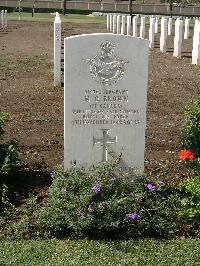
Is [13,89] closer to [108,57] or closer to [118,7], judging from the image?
[108,57]

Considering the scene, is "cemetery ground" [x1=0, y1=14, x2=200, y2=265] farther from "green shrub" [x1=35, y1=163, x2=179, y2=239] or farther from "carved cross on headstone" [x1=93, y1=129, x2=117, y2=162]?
"carved cross on headstone" [x1=93, y1=129, x2=117, y2=162]

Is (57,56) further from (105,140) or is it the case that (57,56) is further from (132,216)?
(132,216)

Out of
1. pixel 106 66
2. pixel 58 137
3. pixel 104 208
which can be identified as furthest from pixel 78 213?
pixel 58 137

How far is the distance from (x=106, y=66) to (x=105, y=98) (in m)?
0.31

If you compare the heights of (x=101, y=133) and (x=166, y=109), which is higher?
(x=101, y=133)

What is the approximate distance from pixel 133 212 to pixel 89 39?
1.64 m

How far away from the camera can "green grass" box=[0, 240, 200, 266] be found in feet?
15.2

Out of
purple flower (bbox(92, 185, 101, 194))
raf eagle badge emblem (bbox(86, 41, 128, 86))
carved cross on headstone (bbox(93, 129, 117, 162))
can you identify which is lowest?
purple flower (bbox(92, 185, 101, 194))

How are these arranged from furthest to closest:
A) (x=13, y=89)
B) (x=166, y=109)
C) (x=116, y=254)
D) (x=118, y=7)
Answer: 1. (x=118, y=7)
2. (x=13, y=89)
3. (x=166, y=109)
4. (x=116, y=254)

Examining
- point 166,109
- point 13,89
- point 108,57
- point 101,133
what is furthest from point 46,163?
point 13,89

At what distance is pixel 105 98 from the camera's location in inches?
216

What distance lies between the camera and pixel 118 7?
70.4 meters

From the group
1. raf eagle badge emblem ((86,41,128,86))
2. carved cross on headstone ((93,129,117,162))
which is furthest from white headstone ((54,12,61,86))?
raf eagle badge emblem ((86,41,128,86))

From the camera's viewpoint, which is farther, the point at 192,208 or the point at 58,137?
the point at 58,137
